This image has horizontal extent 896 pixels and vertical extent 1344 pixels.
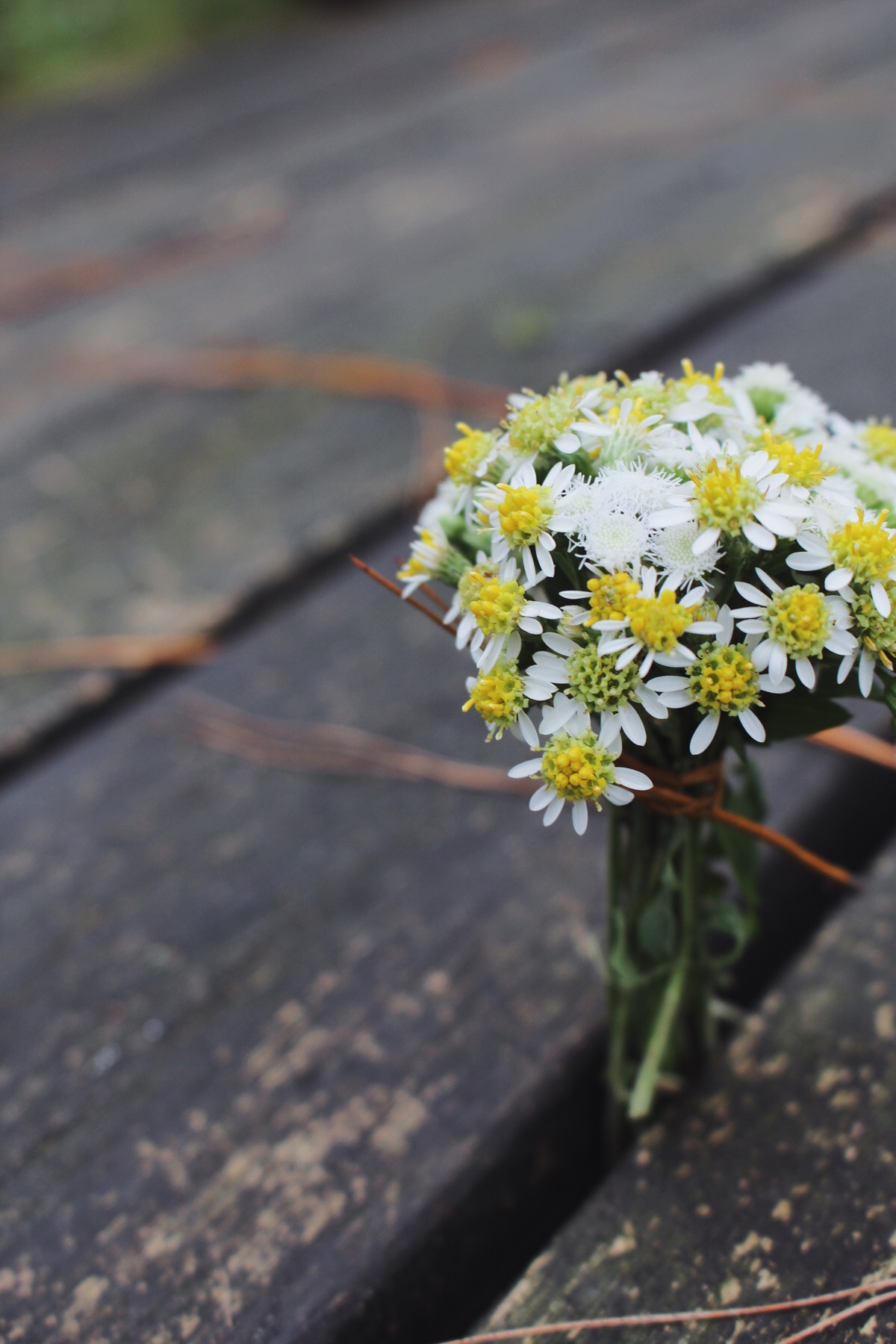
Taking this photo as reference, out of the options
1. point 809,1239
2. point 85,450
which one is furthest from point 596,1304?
point 85,450

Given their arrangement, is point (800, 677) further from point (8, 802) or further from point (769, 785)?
point (8, 802)

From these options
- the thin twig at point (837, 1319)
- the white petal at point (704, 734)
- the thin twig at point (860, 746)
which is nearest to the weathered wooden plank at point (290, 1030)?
the thin twig at point (860, 746)

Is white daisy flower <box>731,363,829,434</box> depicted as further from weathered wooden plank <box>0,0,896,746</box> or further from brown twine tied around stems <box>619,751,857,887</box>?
weathered wooden plank <box>0,0,896,746</box>

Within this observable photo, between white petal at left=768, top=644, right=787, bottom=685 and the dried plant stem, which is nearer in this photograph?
white petal at left=768, top=644, right=787, bottom=685

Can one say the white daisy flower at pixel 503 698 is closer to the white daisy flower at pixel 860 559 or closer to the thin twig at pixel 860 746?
the white daisy flower at pixel 860 559

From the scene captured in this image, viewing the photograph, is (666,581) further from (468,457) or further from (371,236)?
(371,236)

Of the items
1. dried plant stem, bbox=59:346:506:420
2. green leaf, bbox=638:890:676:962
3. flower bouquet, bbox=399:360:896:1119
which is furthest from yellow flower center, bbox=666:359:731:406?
dried plant stem, bbox=59:346:506:420

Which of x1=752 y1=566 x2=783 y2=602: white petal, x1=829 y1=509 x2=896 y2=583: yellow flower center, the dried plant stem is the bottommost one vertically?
the dried plant stem
